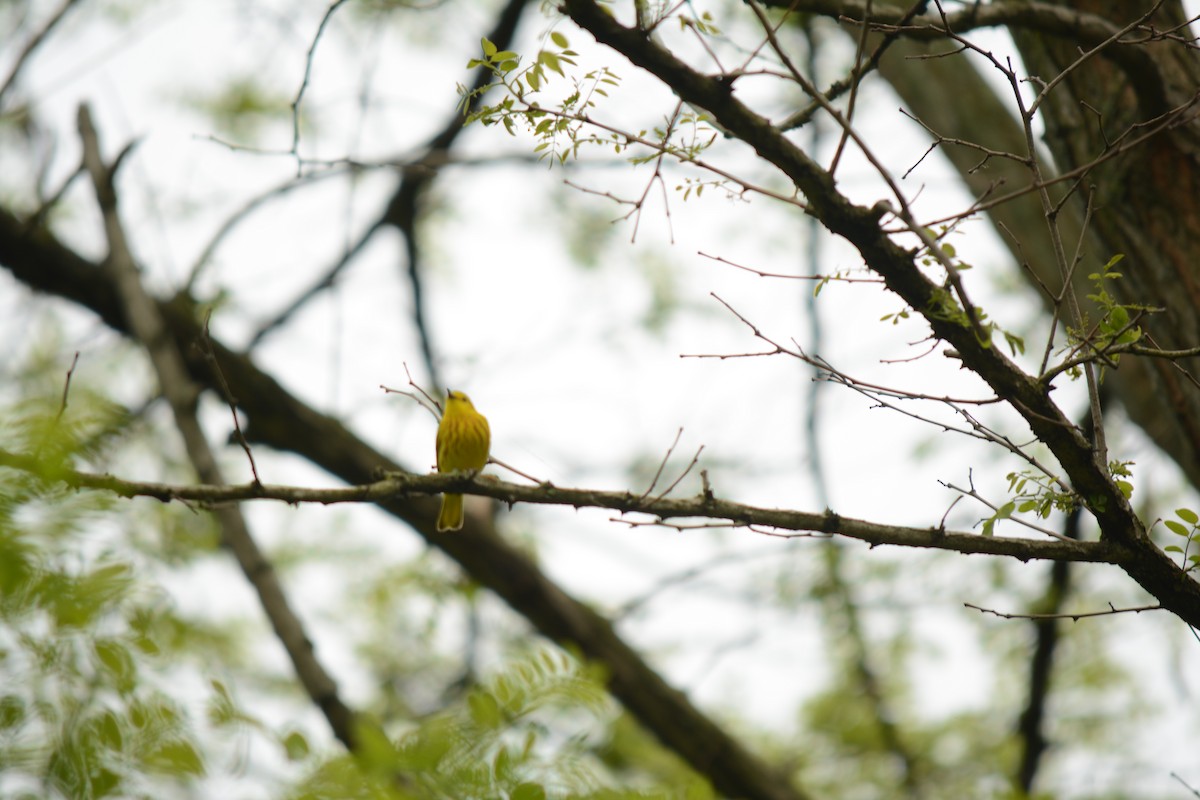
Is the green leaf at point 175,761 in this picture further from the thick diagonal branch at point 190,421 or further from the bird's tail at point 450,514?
the bird's tail at point 450,514

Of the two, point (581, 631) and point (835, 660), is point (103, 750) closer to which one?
point (581, 631)

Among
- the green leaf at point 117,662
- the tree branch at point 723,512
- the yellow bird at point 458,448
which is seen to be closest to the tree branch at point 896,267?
the tree branch at point 723,512

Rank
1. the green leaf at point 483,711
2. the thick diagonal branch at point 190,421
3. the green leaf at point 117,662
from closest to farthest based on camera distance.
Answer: the green leaf at point 117,662, the green leaf at point 483,711, the thick diagonal branch at point 190,421

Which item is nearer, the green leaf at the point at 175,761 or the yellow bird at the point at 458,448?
the green leaf at the point at 175,761

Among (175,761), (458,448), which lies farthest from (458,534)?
(175,761)

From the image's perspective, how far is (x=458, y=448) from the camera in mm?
5531

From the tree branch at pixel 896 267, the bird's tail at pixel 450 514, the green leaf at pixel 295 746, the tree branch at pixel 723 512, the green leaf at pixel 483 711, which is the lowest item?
the green leaf at pixel 295 746

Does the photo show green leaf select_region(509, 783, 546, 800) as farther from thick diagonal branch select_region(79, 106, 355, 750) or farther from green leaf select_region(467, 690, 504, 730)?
thick diagonal branch select_region(79, 106, 355, 750)

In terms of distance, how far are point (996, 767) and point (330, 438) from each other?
6.92m

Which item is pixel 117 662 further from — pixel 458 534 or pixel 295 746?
pixel 458 534

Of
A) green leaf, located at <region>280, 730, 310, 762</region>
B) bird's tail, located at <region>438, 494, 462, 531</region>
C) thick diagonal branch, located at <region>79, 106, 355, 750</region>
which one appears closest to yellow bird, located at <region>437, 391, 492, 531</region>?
bird's tail, located at <region>438, 494, 462, 531</region>

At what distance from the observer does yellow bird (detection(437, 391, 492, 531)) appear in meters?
→ 5.52

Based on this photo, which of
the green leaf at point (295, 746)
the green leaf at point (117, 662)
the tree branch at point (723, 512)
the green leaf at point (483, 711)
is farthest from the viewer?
the tree branch at point (723, 512)

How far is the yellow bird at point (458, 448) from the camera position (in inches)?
217
